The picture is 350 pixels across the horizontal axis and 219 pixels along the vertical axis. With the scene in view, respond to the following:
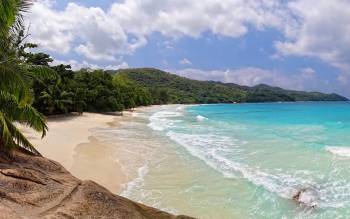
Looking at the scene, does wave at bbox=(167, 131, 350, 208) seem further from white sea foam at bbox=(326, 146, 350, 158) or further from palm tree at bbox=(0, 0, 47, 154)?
palm tree at bbox=(0, 0, 47, 154)

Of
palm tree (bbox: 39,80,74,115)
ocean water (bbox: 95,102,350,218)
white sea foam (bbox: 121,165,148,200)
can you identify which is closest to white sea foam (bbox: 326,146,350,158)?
ocean water (bbox: 95,102,350,218)

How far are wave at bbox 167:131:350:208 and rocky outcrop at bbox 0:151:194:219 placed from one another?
851 centimetres

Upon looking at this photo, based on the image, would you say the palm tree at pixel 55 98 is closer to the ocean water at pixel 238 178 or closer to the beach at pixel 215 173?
the beach at pixel 215 173

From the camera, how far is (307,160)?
23172 mm

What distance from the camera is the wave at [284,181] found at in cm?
1491

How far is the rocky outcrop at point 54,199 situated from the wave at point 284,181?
27.9 feet

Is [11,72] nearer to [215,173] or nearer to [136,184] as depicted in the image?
[136,184]

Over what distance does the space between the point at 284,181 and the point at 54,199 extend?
12188 mm

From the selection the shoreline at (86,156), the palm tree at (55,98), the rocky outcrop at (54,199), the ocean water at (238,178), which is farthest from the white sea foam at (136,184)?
the palm tree at (55,98)

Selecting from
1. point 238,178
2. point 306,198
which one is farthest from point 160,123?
point 306,198

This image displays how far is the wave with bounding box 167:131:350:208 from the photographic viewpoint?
14906 millimetres

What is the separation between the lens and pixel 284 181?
1766 cm

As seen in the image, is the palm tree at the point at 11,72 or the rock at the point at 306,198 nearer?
the palm tree at the point at 11,72

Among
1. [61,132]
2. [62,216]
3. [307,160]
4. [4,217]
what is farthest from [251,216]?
[61,132]
